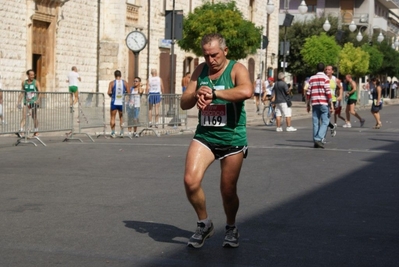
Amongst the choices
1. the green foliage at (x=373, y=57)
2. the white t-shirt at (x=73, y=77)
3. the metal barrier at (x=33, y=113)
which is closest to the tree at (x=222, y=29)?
the white t-shirt at (x=73, y=77)

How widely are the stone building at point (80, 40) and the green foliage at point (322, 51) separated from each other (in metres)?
14.3

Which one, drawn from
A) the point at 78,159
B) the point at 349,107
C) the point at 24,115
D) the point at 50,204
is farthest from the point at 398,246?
the point at 349,107

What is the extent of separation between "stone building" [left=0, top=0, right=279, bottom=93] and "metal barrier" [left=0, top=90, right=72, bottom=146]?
7100mm

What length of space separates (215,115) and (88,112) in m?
15.1

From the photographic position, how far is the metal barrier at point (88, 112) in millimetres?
21922

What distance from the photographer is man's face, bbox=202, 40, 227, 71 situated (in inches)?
299

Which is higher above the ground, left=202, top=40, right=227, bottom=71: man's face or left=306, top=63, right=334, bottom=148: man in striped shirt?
left=202, top=40, right=227, bottom=71: man's face

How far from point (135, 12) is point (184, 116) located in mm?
17058

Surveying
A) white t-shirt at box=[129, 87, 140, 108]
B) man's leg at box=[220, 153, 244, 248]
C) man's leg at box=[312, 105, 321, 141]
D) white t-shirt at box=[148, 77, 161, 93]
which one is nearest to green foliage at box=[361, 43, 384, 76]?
white t-shirt at box=[148, 77, 161, 93]

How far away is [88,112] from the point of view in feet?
73.7

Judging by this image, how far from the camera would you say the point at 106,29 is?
132ft

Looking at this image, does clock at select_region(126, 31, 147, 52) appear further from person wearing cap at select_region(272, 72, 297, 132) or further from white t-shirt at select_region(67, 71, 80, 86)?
white t-shirt at select_region(67, 71, 80, 86)

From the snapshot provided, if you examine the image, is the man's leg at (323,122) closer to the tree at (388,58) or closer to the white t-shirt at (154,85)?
the white t-shirt at (154,85)

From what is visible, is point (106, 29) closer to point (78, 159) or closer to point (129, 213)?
point (78, 159)
